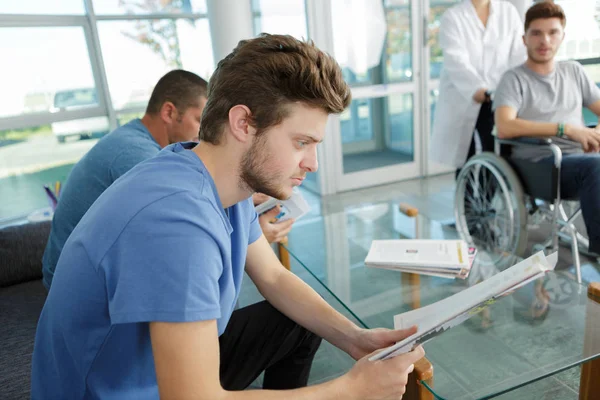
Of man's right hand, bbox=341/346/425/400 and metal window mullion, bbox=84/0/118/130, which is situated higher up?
metal window mullion, bbox=84/0/118/130

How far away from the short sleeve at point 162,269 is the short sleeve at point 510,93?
2.01 meters

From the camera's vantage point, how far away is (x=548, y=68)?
2289mm

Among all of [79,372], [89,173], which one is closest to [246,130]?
[79,372]

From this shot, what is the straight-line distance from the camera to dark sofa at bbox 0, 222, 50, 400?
3.95ft

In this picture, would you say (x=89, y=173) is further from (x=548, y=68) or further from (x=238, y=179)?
(x=548, y=68)

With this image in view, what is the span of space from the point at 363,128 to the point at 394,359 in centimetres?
367

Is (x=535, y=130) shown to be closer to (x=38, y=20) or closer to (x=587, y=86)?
(x=587, y=86)

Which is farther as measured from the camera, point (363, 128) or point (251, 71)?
point (363, 128)

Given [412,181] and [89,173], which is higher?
[89,173]

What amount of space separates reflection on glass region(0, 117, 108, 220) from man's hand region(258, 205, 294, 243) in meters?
2.45

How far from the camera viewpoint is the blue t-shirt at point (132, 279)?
69 cm

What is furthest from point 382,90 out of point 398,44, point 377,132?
point 377,132

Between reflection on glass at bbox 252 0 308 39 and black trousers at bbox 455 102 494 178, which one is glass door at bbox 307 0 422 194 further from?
black trousers at bbox 455 102 494 178

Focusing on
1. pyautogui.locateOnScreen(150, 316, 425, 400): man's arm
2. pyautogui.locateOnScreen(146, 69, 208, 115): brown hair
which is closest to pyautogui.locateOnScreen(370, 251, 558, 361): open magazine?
pyautogui.locateOnScreen(150, 316, 425, 400): man's arm
